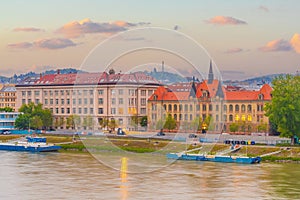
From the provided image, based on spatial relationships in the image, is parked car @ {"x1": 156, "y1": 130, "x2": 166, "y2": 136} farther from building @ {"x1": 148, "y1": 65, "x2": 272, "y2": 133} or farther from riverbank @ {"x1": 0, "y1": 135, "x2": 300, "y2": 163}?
riverbank @ {"x1": 0, "y1": 135, "x2": 300, "y2": 163}

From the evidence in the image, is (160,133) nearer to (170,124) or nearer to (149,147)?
(170,124)

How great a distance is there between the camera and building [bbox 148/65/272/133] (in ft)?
275

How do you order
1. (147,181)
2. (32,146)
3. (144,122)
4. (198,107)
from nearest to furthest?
(147,181), (32,146), (198,107), (144,122)

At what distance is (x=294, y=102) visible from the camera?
63.4 metres

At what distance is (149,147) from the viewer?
65.8m

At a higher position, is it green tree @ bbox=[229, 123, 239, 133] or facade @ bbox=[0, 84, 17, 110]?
facade @ bbox=[0, 84, 17, 110]

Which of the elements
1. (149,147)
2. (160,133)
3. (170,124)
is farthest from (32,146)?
(170,124)

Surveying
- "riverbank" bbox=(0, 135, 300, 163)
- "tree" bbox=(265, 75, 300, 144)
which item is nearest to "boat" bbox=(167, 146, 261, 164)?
"riverbank" bbox=(0, 135, 300, 163)

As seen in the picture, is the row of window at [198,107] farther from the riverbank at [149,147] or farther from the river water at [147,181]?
the river water at [147,181]

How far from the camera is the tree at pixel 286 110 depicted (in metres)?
62.6

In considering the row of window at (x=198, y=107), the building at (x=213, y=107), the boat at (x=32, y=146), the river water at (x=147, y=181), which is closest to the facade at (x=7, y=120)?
the building at (x=213, y=107)

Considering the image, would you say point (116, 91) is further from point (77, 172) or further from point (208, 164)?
point (77, 172)

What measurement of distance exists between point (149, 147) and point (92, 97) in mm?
26936

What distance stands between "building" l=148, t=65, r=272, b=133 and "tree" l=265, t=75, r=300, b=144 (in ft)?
58.0
